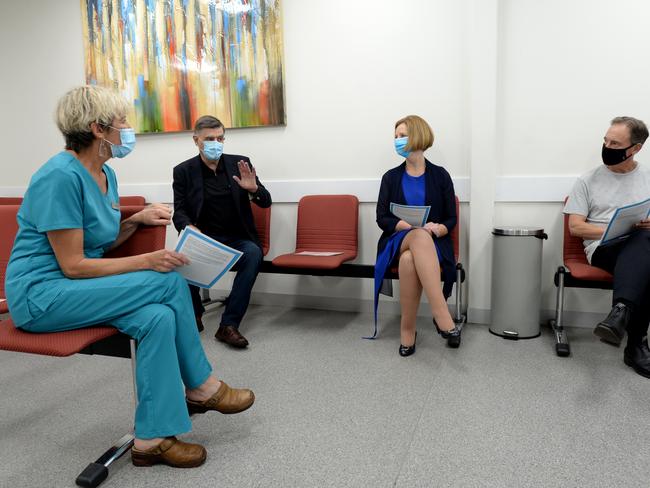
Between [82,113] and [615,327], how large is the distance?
2.25 meters

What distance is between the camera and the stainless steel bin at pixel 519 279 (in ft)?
9.34

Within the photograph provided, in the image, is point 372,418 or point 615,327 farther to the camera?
point 615,327

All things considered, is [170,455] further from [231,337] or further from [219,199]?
[219,199]

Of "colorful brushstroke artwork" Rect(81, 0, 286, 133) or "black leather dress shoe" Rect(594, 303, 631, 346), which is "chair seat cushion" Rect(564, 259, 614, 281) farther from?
"colorful brushstroke artwork" Rect(81, 0, 286, 133)

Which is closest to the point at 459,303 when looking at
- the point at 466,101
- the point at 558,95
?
the point at 466,101

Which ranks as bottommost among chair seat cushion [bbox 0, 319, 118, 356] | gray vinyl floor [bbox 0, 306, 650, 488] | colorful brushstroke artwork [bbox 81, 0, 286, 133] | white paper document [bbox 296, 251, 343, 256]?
gray vinyl floor [bbox 0, 306, 650, 488]

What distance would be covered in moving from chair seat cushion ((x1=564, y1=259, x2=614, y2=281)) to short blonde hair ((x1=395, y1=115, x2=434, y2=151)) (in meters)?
1.06

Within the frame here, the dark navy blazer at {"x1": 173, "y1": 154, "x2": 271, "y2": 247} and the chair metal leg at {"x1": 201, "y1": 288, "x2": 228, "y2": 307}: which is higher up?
the dark navy blazer at {"x1": 173, "y1": 154, "x2": 271, "y2": 247}

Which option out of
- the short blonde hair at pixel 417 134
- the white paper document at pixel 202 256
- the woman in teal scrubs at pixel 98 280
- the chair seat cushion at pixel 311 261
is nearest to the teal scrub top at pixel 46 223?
the woman in teal scrubs at pixel 98 280

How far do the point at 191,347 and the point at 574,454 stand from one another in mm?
1362

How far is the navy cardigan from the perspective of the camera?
9.60 feet

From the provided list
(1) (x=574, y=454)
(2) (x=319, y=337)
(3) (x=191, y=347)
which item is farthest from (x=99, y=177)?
(1) (x=574, y=454)

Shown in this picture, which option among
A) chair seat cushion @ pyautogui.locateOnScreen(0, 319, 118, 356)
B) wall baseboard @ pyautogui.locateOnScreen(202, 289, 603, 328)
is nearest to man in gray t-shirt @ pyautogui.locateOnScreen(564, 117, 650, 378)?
wall baseboard @ pyautogui.locateOnScreen(202, 289, 603, 328)

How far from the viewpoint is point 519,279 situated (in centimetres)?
287
